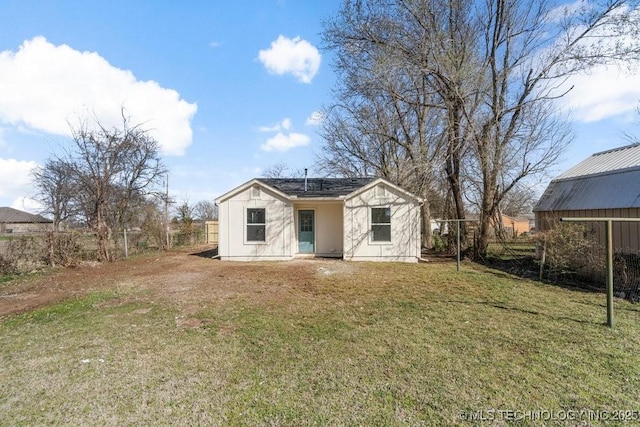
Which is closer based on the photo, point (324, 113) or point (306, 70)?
point (306, 70)

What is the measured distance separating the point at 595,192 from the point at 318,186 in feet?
31.9

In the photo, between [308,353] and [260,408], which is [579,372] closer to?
Answer: [308,353]

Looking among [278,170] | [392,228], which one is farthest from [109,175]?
[278,170]

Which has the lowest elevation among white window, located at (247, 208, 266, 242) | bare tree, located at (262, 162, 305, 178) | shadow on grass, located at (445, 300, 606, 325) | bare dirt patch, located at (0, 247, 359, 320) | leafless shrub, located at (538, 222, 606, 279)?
shadow on grass, located at (445, 300, 606, 325)

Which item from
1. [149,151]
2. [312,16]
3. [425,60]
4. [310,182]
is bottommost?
[310,182]

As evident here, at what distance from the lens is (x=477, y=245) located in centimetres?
1275

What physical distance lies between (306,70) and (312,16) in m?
1.98

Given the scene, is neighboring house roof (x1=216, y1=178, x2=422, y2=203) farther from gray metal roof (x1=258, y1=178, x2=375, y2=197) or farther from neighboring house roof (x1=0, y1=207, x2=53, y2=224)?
neighboring house roof (x1=0, y1=207, x2=53, y2=224)

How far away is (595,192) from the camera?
374 inches

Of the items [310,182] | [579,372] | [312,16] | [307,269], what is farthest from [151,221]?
[579,372]

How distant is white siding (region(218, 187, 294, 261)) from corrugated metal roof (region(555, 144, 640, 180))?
10.2m

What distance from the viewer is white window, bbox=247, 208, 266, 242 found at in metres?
12.9

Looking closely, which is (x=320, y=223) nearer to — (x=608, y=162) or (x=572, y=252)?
(x=572, y=252)

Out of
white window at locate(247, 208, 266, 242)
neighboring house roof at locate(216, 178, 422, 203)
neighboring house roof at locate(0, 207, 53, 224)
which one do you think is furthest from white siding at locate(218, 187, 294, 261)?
neighboring house roof at locate(0, 207, 53, 224)
